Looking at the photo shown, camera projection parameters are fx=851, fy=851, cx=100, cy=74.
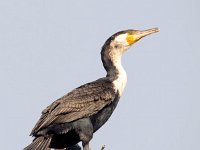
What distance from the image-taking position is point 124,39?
1445 cm

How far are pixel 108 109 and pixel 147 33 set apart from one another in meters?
1.83

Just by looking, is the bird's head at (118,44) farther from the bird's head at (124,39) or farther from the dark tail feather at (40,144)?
the dark tail feather at (40,144)

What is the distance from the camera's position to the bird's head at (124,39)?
1434 cm

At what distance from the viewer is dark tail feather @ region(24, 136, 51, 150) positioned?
1270cm

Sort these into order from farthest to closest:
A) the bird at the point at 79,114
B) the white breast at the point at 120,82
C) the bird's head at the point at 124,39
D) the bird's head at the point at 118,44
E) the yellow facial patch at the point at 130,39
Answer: the yellow facial patch at the point at 130,39
the bird's head at the point at 124,39
the bird's head at the point at 118,44
the white breast at the point at 120,82
the bird at the point at 79,114

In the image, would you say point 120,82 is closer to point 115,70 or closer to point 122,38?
point 115,70

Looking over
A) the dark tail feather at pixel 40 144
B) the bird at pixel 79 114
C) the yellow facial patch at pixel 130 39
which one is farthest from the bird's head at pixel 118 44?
the dark tail feather at pixel 40 144

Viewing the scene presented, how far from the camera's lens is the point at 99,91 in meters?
13.4

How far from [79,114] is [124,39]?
1993 mm

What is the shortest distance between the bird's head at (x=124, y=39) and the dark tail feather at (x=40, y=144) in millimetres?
2283

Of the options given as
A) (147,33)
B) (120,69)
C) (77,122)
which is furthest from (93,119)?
(147,33)

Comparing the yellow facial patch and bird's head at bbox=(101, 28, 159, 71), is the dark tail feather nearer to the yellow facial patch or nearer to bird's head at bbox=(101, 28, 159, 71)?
bird's head at bbox=(101, 28, 159, 71)

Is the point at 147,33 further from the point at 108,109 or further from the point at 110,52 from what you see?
the point at 108,109

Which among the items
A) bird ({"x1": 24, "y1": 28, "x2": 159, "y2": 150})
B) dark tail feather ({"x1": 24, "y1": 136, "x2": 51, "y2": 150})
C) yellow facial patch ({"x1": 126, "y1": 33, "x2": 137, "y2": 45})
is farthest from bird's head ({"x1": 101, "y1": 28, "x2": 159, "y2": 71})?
dark tail feather ({"x1": 24, "y1": 136, "x2": 51, "y2": 150})
